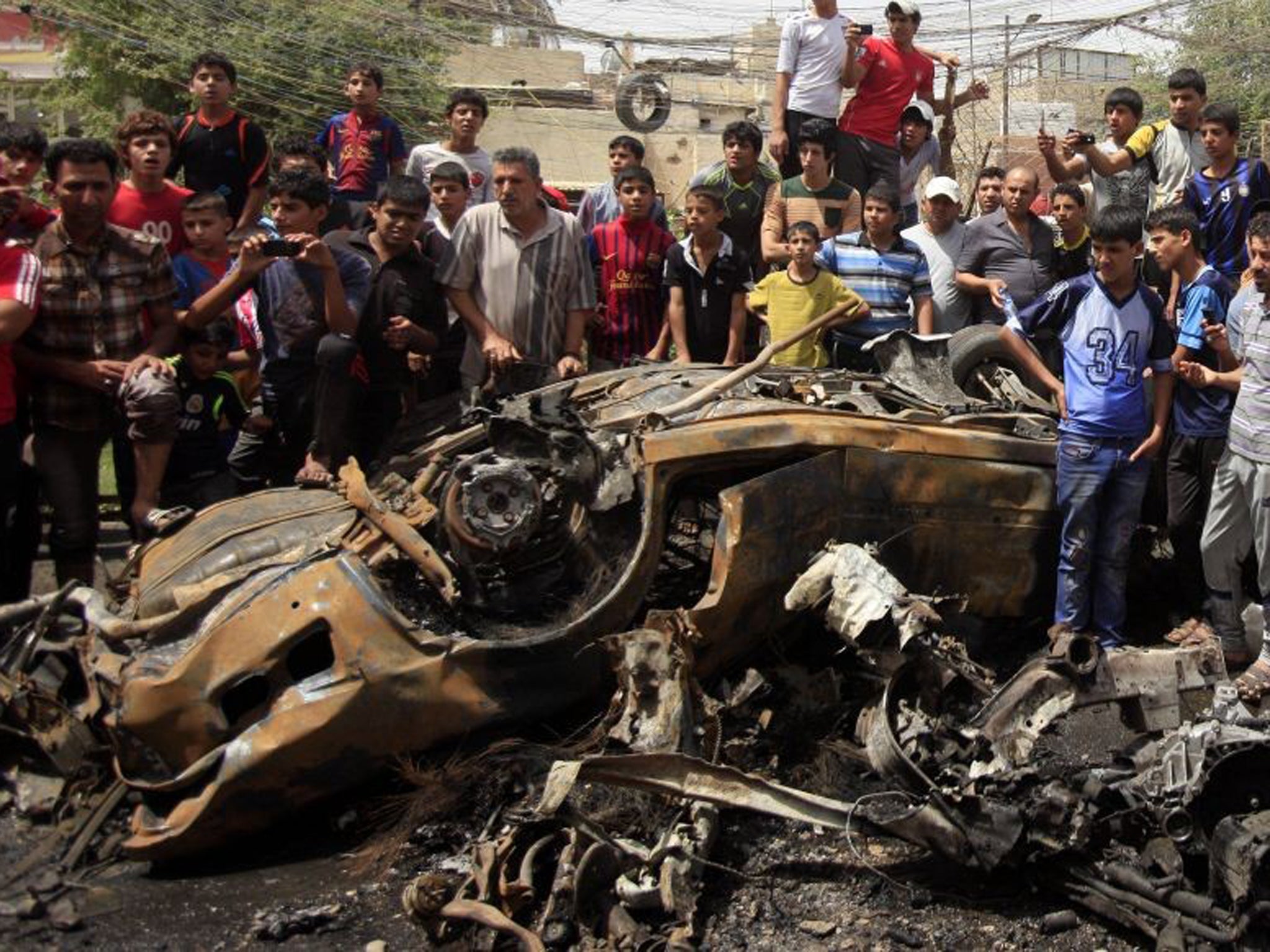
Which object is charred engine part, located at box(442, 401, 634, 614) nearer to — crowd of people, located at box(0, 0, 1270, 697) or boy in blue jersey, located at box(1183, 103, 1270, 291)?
crowd of people, located at box(0, 0, 1270, 697)

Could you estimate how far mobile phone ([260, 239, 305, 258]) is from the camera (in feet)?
21.0

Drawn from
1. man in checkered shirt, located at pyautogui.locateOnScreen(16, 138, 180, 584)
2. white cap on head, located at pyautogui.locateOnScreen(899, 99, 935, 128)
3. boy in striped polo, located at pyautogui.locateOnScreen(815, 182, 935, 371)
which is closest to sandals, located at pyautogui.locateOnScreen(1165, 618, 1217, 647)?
boy in striped polo, located at pyautogui.locateOnScreen(815, 182, 935, 371)

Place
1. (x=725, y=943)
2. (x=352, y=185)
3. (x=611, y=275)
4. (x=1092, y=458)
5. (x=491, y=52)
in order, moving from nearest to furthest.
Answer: (x=725, y=943), (x=1092, y=458), (x=611, y=275), (x=352, y=185), (x=491, y=52)

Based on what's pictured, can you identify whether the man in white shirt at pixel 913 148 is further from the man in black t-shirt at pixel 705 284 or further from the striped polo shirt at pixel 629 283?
the striped polo shirt at pixel 629 283

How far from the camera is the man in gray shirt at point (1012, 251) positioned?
25.3 ft

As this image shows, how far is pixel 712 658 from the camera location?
5129 millimetres

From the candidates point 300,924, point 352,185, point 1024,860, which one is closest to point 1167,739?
point 1024,860

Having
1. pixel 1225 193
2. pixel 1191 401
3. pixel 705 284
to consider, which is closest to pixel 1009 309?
pixel 1191 401

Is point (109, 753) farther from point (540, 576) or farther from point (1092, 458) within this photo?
point (1092, 458)

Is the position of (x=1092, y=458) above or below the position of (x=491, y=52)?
below

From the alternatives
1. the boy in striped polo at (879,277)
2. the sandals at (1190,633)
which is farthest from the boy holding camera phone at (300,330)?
the sandals at (1190,633)

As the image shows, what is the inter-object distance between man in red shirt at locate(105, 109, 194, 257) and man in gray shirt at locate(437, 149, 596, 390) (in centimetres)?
142

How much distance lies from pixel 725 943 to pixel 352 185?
5581 millimetres

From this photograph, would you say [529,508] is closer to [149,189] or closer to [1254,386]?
[1254,386]
